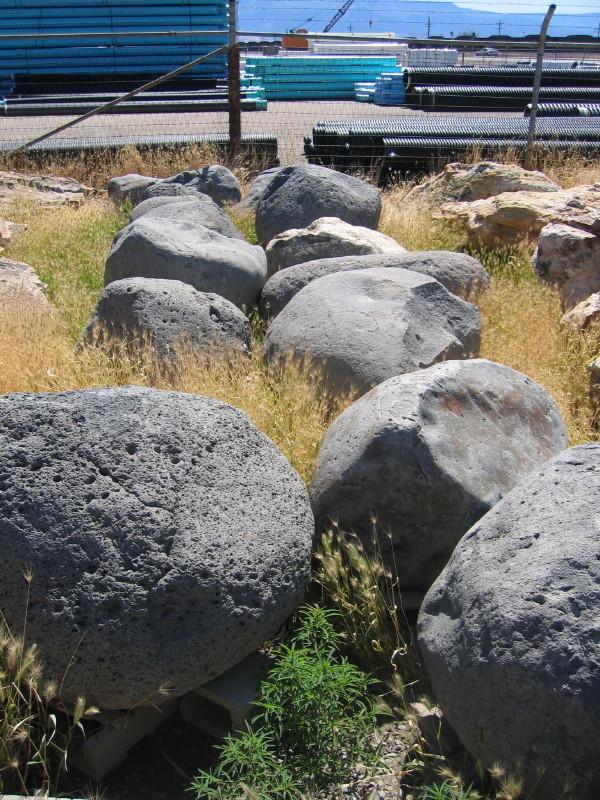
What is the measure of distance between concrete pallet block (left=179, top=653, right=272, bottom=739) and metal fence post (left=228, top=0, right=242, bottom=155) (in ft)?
31.3

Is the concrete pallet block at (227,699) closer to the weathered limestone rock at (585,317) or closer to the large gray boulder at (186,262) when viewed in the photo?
the large gray boulder at (186,262)

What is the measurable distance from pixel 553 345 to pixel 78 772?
403cm

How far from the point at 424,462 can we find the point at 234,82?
928 centimetres

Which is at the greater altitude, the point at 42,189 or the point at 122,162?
the point at 122,162

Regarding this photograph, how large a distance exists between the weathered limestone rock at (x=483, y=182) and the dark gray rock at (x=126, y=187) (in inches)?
126

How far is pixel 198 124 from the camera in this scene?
1686cm

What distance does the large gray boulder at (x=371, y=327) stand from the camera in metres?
4.48

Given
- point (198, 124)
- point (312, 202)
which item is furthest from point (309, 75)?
point (312, 202)

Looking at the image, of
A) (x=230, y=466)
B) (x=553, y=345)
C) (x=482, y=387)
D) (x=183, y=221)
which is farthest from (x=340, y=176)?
(x=230, y=466)

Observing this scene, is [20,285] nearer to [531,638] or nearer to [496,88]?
[531,638]

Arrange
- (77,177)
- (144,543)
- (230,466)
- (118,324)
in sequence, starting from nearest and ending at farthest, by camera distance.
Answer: (144,543)
(230,466)
(118,324)
(77,177)

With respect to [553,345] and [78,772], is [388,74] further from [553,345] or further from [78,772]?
[78,772]

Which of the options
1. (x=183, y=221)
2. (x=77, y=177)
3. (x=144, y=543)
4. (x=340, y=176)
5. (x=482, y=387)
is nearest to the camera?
(x=144, y=543)

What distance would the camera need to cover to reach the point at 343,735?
277cm
